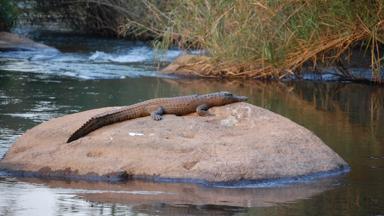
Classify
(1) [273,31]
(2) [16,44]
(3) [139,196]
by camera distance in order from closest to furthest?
(3) [139,196], (1) [273,31], (2) [16,44]

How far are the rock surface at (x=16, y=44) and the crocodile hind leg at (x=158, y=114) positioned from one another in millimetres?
15297

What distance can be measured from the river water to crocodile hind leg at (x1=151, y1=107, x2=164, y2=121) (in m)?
1.22

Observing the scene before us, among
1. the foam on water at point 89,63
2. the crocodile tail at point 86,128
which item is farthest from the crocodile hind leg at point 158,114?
the foam on water at point 89,63

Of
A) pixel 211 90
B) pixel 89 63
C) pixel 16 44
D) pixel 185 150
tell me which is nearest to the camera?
pixel 185 150

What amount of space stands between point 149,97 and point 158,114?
613 centimetres

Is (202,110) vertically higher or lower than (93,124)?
higher

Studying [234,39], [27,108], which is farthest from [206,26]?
[27,108]

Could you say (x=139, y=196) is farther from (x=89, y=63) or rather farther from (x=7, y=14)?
(x=7, y=14)

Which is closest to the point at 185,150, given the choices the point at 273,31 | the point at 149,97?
the point at 149,97

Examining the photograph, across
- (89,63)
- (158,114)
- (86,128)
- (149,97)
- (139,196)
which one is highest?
(158,114)

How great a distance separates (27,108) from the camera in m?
15.0

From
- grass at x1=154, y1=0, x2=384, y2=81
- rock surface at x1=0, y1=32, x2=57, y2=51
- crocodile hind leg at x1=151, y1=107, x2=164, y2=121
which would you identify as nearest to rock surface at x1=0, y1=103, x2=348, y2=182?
crocodile hind leg at x1=151, y1=107, x2=164, y2=121

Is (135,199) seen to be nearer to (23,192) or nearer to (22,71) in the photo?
(23,192)

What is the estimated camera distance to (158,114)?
10.6 meters
